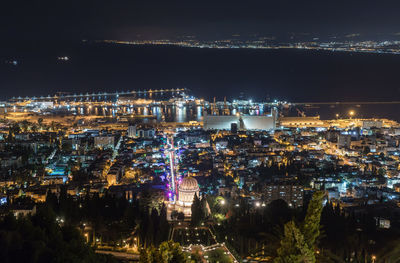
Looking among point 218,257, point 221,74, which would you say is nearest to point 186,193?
point 218,257

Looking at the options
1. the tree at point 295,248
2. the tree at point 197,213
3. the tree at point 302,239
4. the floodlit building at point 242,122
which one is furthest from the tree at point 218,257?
the floodlit building at point 242,122

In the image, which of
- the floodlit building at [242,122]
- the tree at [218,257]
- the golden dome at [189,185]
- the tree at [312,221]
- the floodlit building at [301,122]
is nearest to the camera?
the tree at [312,221]

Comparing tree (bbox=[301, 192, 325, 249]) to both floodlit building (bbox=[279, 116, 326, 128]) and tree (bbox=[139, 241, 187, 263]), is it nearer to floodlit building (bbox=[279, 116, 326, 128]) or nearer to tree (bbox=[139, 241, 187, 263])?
tree (bbox=[139, 241, 187, 263])

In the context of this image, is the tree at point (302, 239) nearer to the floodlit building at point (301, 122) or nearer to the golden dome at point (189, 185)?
the golden dome at point (189, 185)

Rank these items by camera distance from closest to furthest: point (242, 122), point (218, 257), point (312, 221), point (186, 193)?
1. point (312, 221)
2. point (218, 257)
3. point (186, 193)
4. point (242, 122)

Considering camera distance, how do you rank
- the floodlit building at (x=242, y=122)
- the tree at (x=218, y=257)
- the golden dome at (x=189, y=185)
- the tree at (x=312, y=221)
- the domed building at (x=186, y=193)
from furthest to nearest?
the floodlit building at (x=242, y=122), the golden dome at (x=189, y=185), the domed building at (x=186, y=193), the tree at (x=218, y=257), the tree at (x=312, y=221)

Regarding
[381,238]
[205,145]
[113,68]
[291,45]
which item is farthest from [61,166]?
[291,45]

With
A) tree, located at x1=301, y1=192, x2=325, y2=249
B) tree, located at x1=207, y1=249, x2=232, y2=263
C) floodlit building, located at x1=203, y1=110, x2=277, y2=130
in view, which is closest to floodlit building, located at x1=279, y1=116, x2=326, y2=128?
floodlit building, located at x1=203, y1=110, x2=277, y2=130

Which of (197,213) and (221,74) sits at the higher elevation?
(221,74)

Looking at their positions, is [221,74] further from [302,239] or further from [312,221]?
[302,239]
